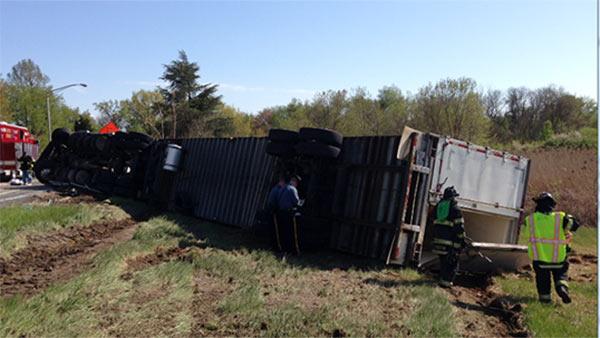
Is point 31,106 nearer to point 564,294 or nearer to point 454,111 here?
point 454,111

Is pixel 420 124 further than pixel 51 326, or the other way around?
pixel 420 124

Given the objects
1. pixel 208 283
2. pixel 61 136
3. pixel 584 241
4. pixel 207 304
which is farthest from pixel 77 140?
pixel 584 241

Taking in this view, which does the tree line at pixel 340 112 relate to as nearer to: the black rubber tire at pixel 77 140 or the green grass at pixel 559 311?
the black rubber tire at pixel 77 140

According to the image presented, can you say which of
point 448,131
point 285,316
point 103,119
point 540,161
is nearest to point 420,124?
point 448,131

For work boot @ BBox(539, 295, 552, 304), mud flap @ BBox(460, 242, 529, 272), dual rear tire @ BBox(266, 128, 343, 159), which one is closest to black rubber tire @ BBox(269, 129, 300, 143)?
dual rear tire @ BBox(266, 128, 343, 159)

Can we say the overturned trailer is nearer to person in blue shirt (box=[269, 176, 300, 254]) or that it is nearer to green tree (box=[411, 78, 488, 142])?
person in blue shirt (box=[269, 176, 300, 254])

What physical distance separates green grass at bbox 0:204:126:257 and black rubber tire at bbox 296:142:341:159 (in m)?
4.57

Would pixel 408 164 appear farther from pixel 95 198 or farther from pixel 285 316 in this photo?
pixel 95 198

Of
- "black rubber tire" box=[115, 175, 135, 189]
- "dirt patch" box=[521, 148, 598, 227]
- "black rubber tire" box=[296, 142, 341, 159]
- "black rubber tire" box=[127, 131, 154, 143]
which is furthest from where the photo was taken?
"dirt patch" box=[521, 148, 598, 227]

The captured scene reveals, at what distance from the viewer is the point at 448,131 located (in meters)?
32.9

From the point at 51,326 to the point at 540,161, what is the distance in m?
22.0

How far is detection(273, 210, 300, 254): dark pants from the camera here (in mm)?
8133

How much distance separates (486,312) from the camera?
5883mm

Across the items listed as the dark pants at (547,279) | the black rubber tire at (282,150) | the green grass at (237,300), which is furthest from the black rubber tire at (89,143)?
the dark pants at (547,279)
